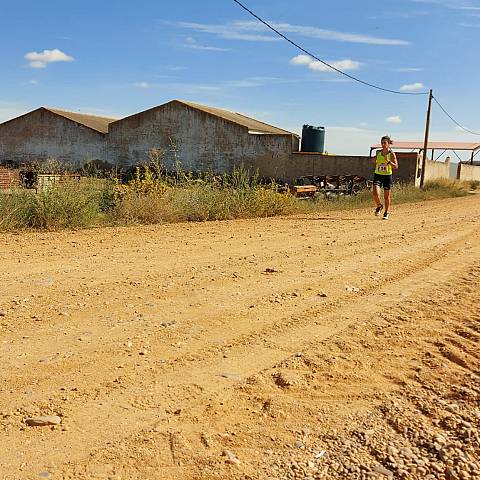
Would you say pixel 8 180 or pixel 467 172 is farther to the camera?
pixel 467 172

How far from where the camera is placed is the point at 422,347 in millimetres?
3971

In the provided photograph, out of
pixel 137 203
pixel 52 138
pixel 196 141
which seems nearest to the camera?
pixel 137 203

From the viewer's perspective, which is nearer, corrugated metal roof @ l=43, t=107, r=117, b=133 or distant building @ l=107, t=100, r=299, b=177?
distant building @ l=107, t=100, r=299, b=177

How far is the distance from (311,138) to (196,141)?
22.9 ft

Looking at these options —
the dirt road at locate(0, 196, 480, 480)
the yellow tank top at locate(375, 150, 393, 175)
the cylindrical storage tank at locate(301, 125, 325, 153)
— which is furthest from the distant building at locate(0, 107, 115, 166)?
the dirt road at locate(0, 196, 480, 480)

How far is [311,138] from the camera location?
33094 millimetres

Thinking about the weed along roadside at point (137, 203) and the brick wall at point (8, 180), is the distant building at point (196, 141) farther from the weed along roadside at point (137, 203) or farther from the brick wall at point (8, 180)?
the weed along roadside at point (137, 203)

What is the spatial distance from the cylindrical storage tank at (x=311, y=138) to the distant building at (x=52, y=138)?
1340 cm

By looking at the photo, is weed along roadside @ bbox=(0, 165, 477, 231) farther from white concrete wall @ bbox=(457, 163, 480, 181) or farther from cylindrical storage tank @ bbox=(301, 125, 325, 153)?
white concrete wall @ bbox=(457, 163, 480, 181)

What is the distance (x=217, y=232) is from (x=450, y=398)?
6.00 m

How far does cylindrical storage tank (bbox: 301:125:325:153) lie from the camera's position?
33062mm

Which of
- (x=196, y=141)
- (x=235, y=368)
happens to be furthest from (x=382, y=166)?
(x=196, y=141)

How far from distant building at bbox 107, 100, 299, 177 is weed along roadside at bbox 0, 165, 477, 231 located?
17.6 metres

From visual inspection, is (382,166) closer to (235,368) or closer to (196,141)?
(235,368)
